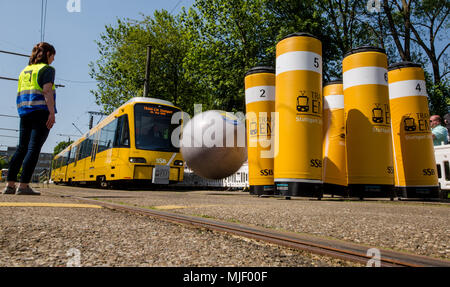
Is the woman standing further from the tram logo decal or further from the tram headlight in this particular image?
the tram headlight

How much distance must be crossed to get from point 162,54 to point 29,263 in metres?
24.3

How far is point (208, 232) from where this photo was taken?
85.7 inches

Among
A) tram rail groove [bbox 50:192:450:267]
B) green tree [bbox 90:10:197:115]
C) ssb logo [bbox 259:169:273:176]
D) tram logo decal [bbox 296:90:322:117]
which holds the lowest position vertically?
tram rail groove [bbox 50:192:450:267]

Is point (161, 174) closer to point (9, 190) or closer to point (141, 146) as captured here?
point (141, 146)

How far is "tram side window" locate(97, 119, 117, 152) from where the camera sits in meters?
11.9

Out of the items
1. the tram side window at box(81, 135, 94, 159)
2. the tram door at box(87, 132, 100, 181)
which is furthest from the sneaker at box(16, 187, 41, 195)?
the tram side window at box(81, 135, 94, 159)

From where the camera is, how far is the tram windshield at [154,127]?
442 inches

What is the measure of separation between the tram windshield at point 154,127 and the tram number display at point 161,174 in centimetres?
67

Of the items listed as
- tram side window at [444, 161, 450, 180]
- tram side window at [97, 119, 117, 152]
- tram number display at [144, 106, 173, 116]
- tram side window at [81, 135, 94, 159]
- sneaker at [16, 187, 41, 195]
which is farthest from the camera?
tram side window at [81, 135, 94, 159]

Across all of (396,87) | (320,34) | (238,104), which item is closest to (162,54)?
(238,104)

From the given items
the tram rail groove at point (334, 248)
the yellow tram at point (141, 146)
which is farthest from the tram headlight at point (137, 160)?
the tram rail groove at point (334, 248)

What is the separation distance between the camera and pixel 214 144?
9.95m

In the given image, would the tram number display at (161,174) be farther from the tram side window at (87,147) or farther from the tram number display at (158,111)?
the tram side window at (87,147)

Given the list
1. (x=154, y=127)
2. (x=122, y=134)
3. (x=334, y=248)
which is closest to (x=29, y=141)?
(x=334, y=248)
